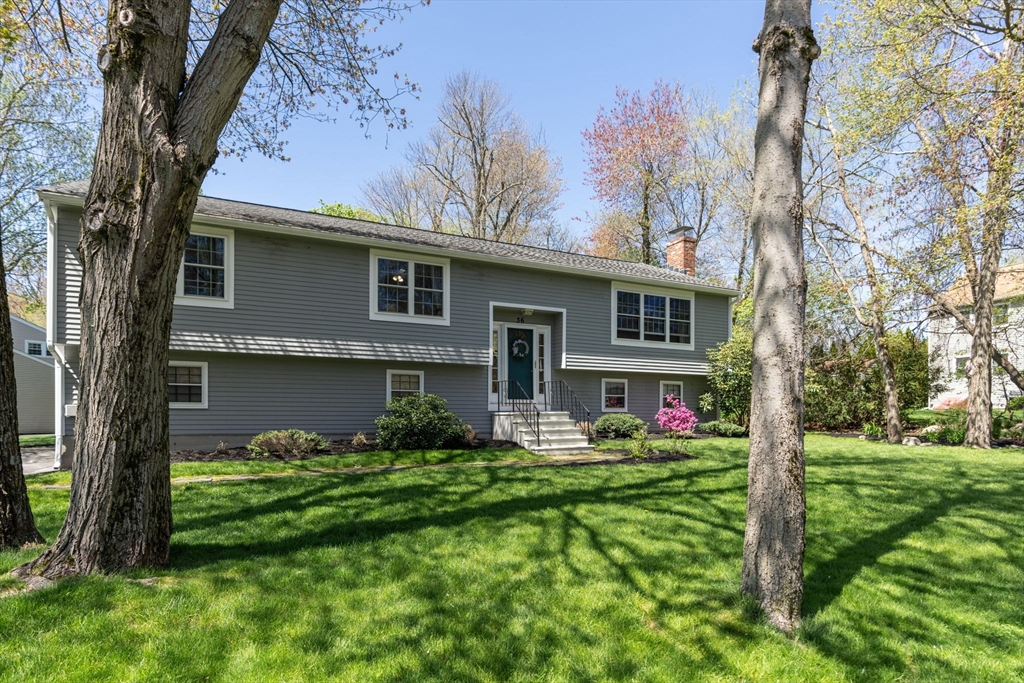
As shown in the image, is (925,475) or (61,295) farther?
(61,295)

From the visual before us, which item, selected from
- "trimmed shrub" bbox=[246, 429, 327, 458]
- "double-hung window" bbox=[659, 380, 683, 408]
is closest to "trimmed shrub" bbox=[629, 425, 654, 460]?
"double-hung window" bbox=[659, 380, 683, 408]

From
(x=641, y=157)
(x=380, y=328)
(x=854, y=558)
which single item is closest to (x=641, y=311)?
(x=380, y=328)

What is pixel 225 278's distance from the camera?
1052cm

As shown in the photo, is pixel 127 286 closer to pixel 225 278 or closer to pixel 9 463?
pixel 9 463

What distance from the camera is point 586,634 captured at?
341cm

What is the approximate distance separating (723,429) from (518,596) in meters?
12.4

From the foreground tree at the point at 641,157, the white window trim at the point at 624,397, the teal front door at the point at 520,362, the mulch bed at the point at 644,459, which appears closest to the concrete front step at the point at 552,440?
the mulch bed at the point at 644,459

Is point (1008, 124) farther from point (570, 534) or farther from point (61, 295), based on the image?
point (61, 295)

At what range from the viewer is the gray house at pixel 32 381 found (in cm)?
1936

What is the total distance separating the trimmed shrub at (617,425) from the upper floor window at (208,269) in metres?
9.22

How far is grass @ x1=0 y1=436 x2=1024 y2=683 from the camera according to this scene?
3047 mm

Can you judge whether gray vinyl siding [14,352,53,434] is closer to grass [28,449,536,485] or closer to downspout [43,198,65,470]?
downspout [43,198,65,470]

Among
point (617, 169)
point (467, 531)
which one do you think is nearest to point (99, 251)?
point (467, 531)

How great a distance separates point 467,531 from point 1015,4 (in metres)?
13.9
